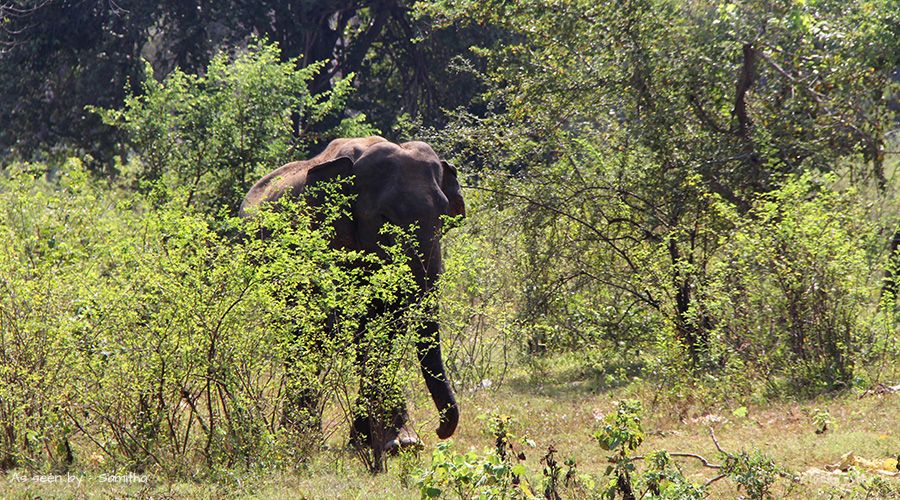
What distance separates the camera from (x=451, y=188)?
1094 cm

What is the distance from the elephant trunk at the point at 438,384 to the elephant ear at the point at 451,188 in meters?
1.71

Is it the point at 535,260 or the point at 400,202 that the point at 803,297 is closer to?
the point at 400,202

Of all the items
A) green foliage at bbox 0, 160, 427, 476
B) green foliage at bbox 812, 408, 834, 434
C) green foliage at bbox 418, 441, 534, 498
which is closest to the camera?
green foliage at bbox 418, 441, 534, 498

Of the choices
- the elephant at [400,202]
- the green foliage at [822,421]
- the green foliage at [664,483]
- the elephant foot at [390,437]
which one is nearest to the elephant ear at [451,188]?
the elephant at [400,202]

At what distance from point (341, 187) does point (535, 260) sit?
5.42m

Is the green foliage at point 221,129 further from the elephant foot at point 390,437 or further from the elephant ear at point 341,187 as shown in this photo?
the elephant foot at point 390,437

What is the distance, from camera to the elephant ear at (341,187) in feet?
33.8

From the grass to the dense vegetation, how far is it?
21 cm

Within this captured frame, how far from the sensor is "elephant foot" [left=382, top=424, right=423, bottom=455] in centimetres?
925

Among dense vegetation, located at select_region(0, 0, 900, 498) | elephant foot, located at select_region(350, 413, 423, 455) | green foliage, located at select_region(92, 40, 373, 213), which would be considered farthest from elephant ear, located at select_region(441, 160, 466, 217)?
green foliage, located at select_region(92, 40, 373, 213)

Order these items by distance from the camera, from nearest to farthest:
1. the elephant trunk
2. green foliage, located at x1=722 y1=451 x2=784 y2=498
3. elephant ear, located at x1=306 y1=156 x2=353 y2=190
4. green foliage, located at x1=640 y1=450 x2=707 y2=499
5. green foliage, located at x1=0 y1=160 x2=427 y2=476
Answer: green foliage, located at x1=640 y1=450 x2=707 y2=499 < green foliage, located at x1=722 y1=451 x2=784 y2=498 < green foliage, located at x1=0 y1=160 x2=427 y2=476 < the elephant trunk < elephant ear, located at x1=306 y1=156 x2=353 y2=190

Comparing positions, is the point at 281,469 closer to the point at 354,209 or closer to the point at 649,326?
the point at 354,209

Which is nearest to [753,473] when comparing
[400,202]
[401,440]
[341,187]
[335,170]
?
[401,440]

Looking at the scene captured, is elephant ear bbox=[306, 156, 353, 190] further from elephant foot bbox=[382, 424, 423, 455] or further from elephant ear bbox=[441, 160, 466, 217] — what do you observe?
elephant foot bbox=[382, 424, 423, 455]
